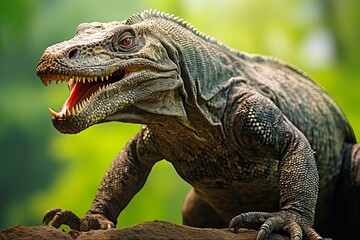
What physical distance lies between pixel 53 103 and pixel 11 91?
43 cm

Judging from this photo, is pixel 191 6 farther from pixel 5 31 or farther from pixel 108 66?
pixel 108 66

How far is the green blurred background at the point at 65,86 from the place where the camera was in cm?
616

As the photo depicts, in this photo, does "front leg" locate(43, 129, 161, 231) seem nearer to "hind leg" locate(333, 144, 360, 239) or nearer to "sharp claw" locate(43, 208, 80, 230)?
"sharp claw" locate(43, 208, 80, 230)

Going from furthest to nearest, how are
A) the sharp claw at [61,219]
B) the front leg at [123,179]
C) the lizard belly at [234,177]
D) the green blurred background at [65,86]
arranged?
the green blurred background at [65,86] < the front leg at [123,179] < the lizard belly at [234,177] < the sharp claw at [61,219]

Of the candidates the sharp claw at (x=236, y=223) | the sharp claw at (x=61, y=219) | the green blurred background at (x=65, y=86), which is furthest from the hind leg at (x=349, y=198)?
the sharp claw at (x=61, y=219)

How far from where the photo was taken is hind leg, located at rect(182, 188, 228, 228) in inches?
217

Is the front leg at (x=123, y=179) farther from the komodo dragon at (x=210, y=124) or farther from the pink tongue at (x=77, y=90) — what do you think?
the pink tongue at (x=77, y=90)

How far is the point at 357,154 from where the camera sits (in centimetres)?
514

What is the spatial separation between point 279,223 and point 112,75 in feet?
4.68

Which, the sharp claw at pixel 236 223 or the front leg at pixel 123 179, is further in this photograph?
the front leg at pixel 123 179

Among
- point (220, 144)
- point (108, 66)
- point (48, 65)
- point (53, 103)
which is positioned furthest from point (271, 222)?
point (53, 103)

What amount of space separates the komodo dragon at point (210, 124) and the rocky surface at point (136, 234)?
8.3 inches

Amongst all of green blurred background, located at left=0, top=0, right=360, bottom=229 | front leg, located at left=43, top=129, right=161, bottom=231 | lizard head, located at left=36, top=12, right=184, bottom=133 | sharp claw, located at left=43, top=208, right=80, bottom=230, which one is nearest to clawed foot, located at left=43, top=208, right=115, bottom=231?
sharp claw, located at left=43, top=208, right=80, bottom=230

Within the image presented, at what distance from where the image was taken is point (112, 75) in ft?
12.6
